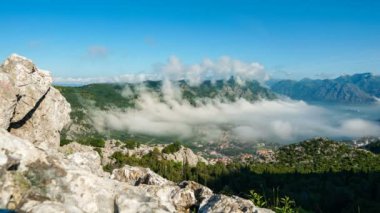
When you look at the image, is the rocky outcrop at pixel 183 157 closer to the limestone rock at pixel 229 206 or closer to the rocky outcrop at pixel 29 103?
the rocky outcrop at pixel 29 103

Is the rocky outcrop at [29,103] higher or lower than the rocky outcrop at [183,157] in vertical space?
higher

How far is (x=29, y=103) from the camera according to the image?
26234 mm

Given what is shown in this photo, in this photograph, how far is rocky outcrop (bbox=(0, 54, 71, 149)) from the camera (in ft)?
70.8

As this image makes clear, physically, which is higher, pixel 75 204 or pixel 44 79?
pixel 44 79

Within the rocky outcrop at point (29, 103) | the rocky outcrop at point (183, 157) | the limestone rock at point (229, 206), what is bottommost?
the rocky outcrop at point (183, 157)

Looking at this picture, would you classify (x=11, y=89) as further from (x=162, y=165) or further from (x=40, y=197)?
(x=162, y=165)

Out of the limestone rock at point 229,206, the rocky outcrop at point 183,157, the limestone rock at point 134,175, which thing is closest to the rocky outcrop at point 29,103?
the limestone rock at point 134,175

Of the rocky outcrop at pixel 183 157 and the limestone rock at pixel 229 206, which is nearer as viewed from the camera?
the limestone rock at pixel 229 206

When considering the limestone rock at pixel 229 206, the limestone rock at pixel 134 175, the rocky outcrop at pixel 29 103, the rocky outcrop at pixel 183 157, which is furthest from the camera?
the rocky outcrop at pixel 183 157

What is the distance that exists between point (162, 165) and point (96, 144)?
41.7 meters

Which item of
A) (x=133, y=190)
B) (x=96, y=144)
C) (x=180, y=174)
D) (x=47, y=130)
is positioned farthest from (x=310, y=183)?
(x=133, y=190)

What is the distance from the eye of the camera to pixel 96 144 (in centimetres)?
18300

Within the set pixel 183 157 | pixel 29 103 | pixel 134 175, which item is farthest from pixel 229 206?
pixel 183 157

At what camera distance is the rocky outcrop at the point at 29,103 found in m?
21.6
